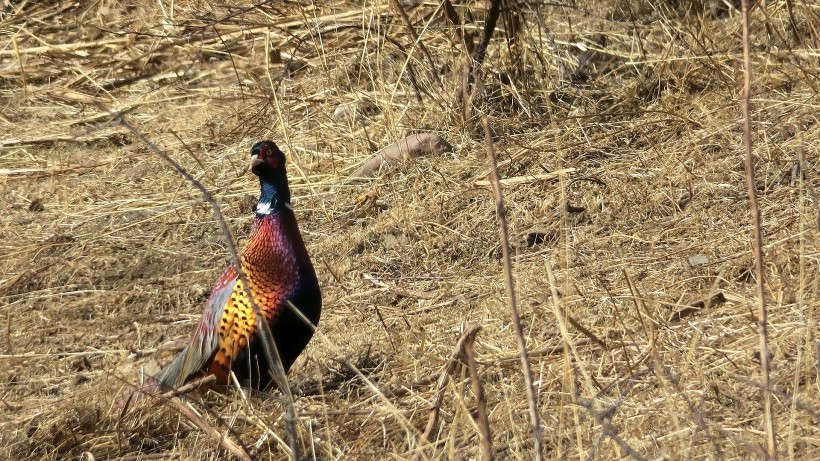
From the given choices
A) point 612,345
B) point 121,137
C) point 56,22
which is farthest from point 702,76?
point 56,22

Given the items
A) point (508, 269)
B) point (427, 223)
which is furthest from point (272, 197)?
point (508, 269)

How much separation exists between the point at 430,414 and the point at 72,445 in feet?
3.33

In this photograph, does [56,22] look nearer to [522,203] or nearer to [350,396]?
[522,203]

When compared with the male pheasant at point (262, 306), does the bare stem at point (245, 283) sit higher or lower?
higher

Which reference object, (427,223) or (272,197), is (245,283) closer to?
(272,197)

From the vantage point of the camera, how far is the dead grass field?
3.17 m

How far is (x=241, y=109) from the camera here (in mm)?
6242

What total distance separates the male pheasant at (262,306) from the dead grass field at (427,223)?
5.1 inches

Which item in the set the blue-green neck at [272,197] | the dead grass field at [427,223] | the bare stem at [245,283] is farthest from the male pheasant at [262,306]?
the bare stem at [245,283]

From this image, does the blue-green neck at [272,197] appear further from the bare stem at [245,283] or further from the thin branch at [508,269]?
the thin branch at [508,269]

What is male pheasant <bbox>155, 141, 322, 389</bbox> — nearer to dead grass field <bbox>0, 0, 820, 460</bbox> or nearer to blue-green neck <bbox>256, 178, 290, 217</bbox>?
blue-green neck <bbox>256, 178, 290, 217</bbox>

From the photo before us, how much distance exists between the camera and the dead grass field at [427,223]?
3.17 metres

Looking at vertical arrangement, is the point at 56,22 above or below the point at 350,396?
above

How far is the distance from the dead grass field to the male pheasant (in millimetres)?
129
